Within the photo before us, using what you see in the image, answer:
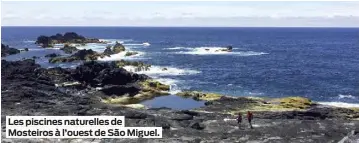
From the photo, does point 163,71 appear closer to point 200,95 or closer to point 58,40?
point 200,95

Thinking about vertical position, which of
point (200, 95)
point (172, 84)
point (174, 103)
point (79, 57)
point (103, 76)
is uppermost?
point (103, 76)

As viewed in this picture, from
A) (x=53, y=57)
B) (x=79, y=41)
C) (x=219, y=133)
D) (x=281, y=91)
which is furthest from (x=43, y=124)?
(x=79, y=41)

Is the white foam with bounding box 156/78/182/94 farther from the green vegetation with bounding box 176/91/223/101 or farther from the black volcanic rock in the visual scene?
the black volcanic rock

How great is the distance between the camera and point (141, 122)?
38.5 metres

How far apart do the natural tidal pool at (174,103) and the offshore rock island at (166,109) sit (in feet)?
3.54

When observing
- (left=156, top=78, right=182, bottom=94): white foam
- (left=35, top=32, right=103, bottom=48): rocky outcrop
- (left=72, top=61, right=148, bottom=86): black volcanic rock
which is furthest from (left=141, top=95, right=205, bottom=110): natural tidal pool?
(left=35, top=32, right=103, bottom=48): rocky outcrop

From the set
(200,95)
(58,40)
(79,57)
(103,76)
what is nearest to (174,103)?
(200,95)

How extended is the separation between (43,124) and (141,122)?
10.2 meters

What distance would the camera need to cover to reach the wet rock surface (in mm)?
34906

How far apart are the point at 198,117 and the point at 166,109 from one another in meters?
4.78

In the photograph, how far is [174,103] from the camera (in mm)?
55906

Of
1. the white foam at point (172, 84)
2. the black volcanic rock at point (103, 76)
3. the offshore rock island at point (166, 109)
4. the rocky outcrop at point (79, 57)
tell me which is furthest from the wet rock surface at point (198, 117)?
the rocky outcrop at point (79, 57)

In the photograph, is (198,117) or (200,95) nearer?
(198,117)

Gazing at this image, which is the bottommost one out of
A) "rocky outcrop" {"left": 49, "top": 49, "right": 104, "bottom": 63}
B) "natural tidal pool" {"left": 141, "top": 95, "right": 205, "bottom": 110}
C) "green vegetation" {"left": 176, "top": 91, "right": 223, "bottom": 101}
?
"natural tidal pool" {"left": 141, "top": 95, "right": 205, "bottom": 110}
